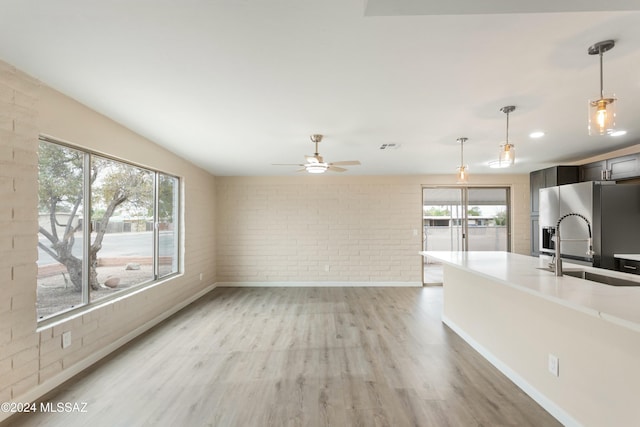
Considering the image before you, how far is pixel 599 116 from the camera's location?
1572 mm

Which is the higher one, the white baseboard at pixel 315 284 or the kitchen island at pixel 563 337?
the kitchen island at pixel 563 337

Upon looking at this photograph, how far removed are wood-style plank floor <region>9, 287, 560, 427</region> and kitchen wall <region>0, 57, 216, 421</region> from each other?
0.20 m

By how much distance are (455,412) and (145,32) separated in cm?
306

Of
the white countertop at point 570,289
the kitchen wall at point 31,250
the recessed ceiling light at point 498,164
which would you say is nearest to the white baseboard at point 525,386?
the white countertop at point 570,289

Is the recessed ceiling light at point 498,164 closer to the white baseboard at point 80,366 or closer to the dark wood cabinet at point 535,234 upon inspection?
the dark wood cabinet at point 535,234

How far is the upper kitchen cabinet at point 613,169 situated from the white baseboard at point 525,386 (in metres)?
2.85

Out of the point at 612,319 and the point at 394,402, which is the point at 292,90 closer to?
the point at 612,319

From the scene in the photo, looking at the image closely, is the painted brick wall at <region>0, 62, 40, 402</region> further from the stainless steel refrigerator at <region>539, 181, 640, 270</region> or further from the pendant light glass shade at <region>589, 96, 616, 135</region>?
the stainless steel refrigerator at <region>539, 181, 640, 270</region>

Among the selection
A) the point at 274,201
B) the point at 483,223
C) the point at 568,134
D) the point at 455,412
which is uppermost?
the point at 568,134

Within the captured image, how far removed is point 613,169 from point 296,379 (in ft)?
15.4

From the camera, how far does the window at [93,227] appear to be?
7.58 feet

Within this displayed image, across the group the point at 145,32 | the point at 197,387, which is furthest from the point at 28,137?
the point at 197,387

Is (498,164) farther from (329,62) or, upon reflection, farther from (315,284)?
(315,284)

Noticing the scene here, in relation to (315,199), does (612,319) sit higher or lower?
lower
